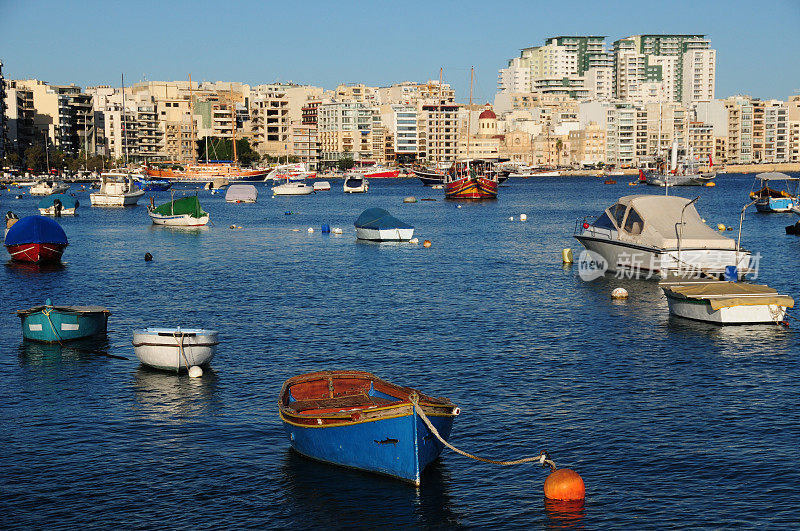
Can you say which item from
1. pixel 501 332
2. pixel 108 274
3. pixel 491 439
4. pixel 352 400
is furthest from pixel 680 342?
pixel 108 274

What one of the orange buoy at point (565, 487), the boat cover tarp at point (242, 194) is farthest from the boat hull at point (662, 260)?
the boat cover tarp at point (242, 194)

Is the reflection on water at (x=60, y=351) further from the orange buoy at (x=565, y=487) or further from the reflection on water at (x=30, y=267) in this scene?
the reflection on water at (x=30, y=267)

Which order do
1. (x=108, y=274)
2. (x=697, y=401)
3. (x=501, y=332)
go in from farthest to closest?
(x=108, y=274) → (x=501, y=332) → (x=697, y=401)

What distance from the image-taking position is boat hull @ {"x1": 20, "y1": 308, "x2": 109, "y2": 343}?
1513 inches

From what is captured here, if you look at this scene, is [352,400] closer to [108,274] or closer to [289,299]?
[289,299]

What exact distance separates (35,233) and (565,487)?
181 ft

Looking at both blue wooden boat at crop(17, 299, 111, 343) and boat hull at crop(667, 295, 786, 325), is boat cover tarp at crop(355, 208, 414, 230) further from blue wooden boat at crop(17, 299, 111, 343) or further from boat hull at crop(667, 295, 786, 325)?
blue wooden boat at crop(17, 299, 111, 343)

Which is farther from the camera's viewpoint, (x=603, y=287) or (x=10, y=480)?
(x=603, y=287)

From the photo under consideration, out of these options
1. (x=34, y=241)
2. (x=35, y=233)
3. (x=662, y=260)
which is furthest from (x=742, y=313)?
(x=35, y=233)

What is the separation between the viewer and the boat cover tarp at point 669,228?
2041 inches

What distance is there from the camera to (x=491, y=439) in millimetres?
25844

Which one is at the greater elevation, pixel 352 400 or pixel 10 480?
pixel 352 400

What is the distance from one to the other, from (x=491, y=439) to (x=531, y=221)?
9411 cm

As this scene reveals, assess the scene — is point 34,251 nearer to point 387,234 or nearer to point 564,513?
point 387,234
